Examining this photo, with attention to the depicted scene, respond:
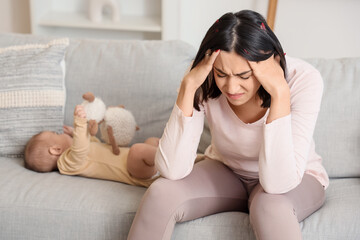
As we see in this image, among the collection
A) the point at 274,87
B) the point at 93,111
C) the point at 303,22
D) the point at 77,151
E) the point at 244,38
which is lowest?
the point at 77,151

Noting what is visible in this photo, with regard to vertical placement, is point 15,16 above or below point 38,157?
above

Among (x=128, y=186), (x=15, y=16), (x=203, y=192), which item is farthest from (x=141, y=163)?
(x=15, y=16)

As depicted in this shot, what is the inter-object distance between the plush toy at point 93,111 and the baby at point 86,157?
0.02m

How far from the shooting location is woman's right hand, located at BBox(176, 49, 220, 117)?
1248 millimetres

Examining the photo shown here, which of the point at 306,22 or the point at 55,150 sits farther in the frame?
the point at 306,22

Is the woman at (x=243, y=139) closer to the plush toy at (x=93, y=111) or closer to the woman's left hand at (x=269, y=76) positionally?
the woman's left hand at (x=269, y=76)

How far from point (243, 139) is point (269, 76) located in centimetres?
24

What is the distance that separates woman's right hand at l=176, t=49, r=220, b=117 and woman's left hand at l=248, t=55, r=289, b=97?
123mm

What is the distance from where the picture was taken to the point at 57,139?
1759mm

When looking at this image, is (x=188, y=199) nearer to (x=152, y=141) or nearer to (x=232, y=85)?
(x=232, y=85)

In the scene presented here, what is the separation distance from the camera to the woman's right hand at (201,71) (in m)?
1.21

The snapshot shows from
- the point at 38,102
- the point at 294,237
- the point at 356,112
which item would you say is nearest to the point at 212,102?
the point at 294,237

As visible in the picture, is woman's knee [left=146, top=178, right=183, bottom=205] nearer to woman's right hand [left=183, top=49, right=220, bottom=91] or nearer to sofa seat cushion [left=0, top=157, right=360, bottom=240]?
sofa seat cushion [left=0, top=157, right=360, bottom=240]

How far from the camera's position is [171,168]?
1331mm
